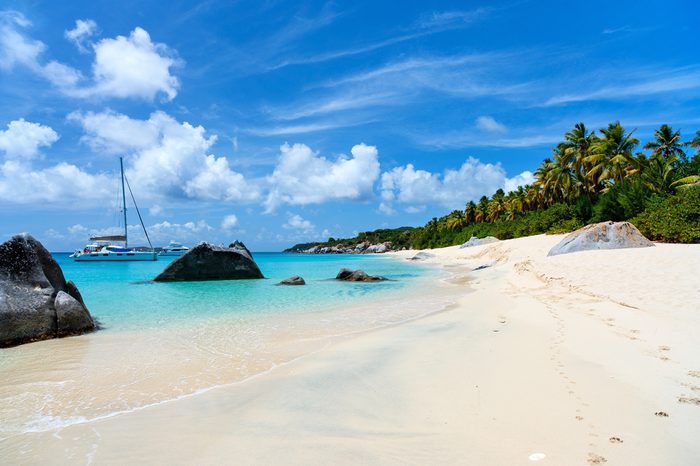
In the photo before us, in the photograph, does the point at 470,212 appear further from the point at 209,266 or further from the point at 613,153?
the point at 209,266

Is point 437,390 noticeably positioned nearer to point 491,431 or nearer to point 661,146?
point 491,431

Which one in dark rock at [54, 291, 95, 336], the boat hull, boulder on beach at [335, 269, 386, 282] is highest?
the boat hull

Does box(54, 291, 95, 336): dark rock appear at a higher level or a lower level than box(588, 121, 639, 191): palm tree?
lower

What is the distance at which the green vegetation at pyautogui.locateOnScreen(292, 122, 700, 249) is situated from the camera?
24.3 metres

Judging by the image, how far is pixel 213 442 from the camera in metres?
4.38

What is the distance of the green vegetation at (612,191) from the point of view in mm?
24255

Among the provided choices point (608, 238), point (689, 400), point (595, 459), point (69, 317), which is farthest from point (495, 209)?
point (595, 459)

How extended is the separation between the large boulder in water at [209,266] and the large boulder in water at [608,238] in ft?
74.9

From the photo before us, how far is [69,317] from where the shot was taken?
10570 millimetres

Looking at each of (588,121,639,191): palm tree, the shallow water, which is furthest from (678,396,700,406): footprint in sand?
(588,121,639,191): palm tree

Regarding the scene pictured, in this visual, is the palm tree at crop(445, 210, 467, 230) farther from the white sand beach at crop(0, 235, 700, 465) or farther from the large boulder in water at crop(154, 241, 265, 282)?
the white sand beach at crop(0, 235, 700, 465)

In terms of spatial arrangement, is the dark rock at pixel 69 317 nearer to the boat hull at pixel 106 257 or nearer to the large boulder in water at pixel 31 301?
the large boulder in water at pixel 31 301

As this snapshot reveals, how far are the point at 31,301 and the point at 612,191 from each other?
42409 mm

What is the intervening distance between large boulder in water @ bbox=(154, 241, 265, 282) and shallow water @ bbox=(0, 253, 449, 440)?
1140 cm
